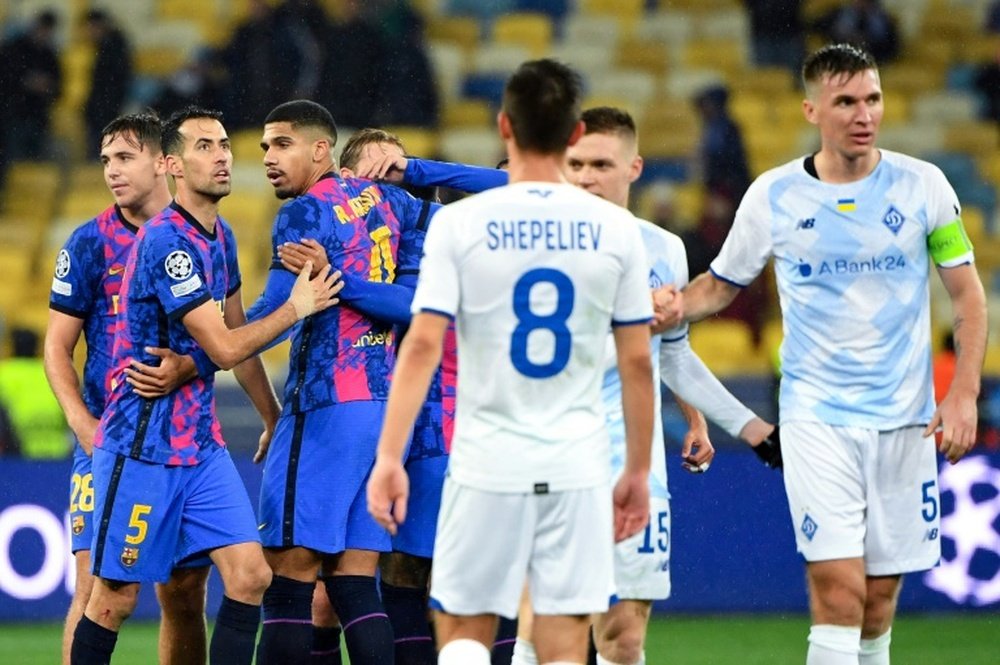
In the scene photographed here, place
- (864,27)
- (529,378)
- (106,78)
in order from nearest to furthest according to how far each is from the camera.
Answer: (529,378), (106,78), (864,27)

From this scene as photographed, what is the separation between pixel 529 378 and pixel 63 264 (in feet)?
8.91

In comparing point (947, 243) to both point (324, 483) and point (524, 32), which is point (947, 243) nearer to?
point (324, 483)

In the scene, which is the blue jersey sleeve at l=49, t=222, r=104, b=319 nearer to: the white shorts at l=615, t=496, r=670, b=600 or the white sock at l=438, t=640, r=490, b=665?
the white shorts at l=615, t=496, r=670, b=600

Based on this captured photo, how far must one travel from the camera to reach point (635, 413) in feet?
15.4

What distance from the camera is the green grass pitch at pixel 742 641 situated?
8.55m

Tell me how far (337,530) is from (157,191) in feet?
5.38

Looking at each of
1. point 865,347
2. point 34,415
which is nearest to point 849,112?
point 865,347

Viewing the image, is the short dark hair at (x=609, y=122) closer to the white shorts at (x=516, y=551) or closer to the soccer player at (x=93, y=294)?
the white shorts at (x=516, y=551)

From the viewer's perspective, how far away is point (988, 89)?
51.5 ft

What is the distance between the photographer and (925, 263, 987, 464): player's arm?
18.3 ft

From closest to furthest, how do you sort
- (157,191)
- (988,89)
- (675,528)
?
(157,191)
(675,528)
(988,89)

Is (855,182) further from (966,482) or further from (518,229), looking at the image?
(966,482)

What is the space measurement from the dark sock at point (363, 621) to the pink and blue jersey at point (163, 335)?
2.22 feet

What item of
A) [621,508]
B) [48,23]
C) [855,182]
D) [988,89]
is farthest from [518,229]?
[988,89]
